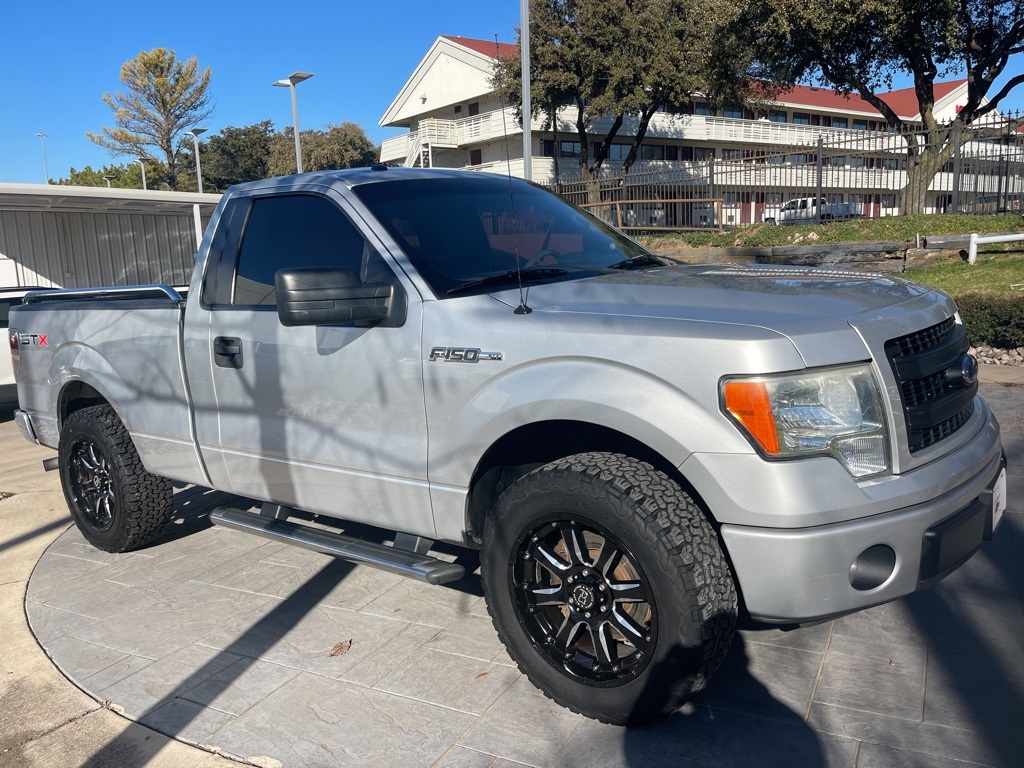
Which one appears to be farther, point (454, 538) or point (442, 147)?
→ point (442, 147)

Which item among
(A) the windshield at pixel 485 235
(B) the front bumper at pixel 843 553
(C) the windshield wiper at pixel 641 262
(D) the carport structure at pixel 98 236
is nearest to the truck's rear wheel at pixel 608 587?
(B) the front bumper at pixel 843 553

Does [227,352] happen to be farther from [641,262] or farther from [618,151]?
[618,151]

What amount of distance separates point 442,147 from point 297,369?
3843 cm

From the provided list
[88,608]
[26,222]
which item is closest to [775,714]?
[88,608]

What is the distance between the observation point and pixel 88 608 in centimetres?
432

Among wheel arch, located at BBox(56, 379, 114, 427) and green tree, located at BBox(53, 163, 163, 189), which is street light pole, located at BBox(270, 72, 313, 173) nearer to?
wheel arch, located at BBox(56, 379, 114, 427)

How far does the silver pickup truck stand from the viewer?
102 inches

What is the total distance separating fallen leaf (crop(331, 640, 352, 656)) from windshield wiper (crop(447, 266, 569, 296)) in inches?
64.3

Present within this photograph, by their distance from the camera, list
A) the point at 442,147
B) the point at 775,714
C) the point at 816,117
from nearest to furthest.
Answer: the point at 775,714 → the point at 442,147 → the point at 816,117

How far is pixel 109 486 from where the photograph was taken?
5016mm

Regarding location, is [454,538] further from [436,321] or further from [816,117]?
[816,117]

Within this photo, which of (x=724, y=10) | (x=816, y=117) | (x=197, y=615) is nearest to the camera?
(x=197, y=615)

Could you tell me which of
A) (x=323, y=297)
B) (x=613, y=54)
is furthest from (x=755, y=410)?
(x=613, y=54)

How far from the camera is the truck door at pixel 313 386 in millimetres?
3430
